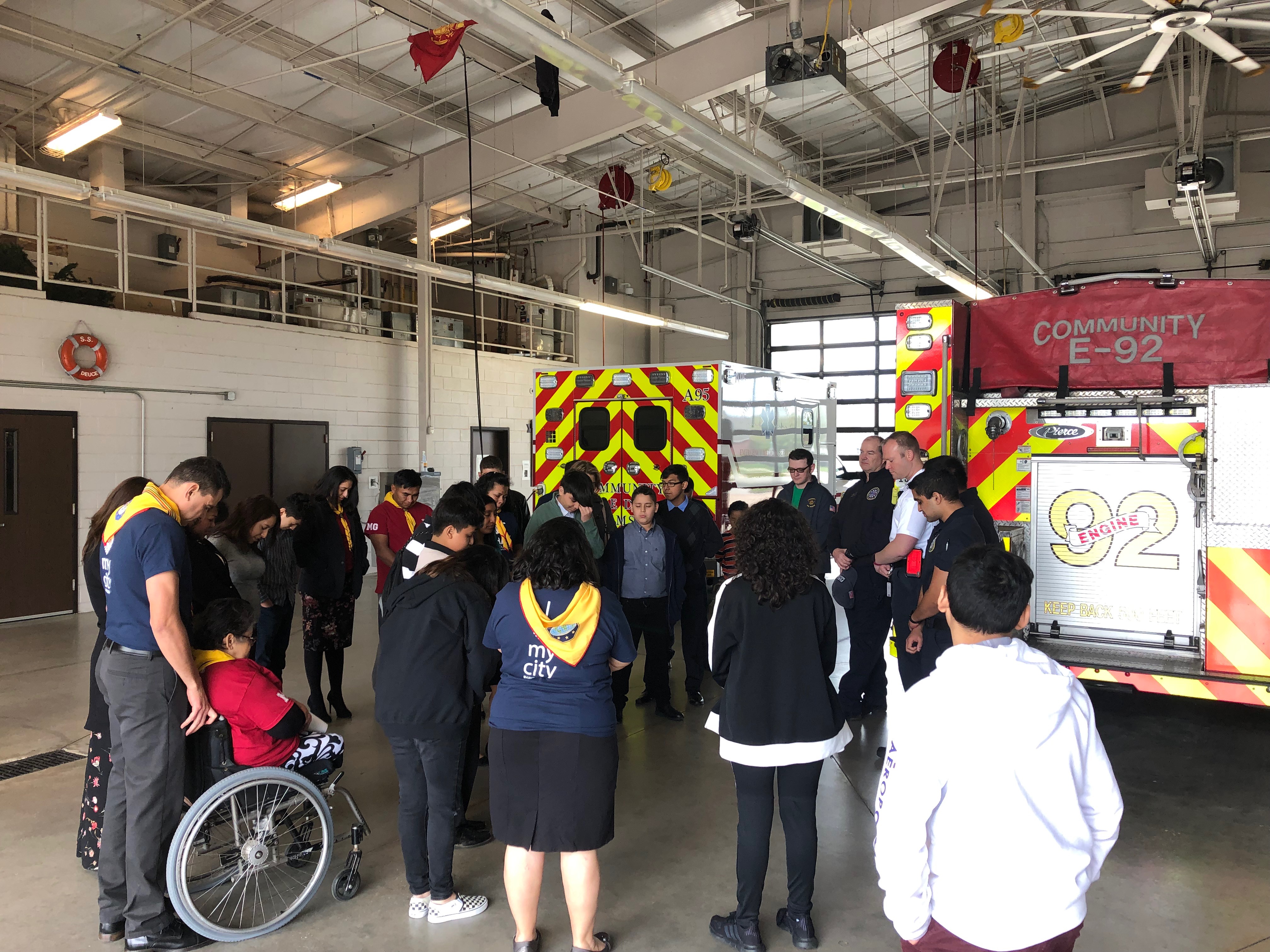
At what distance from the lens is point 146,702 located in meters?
3.00

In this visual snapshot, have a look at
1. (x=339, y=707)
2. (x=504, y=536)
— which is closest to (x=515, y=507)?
(x=504, y=536)

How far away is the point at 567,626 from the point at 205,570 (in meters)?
1.73

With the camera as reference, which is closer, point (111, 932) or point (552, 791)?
point (552, 791)

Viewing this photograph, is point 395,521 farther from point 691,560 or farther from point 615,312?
point 615,312

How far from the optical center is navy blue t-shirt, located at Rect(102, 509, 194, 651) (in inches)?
117

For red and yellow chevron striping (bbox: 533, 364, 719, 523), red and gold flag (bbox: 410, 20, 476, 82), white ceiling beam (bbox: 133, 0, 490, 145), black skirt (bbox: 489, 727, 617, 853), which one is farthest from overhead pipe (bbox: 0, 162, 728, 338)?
black skirt (bbox: 489, 727, 617, 853)

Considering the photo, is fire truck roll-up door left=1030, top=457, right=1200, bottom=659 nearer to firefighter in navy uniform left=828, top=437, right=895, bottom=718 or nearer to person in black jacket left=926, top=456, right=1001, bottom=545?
person in black jacket left=926, top=456, right=1001, bottom=545

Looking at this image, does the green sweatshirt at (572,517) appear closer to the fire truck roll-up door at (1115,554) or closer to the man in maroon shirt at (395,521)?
the man in maroon shirt at (395,521)

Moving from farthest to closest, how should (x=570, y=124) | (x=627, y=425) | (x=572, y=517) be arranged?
(x=570, y=124)
(x=627, y=425)
(x=572, y=517)

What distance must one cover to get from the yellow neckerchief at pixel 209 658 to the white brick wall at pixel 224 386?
24.7 feet

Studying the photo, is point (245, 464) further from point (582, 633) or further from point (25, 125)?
point (582, 633)

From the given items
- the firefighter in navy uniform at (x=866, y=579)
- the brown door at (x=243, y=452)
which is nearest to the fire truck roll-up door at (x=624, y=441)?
the firefighter in navy uniform at (x=866, y=579)

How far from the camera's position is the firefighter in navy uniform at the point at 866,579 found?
5371 mm

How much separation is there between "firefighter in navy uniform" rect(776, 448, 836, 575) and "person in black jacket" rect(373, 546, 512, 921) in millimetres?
3390
